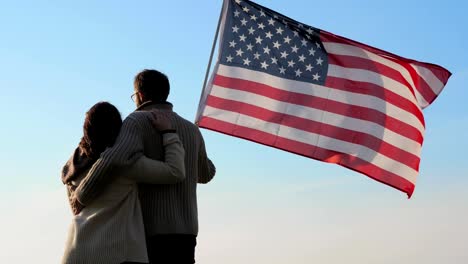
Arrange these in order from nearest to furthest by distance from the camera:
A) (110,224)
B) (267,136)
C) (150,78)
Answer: (110,224)
(150,78)
(267,136)

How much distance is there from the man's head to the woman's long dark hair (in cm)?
41

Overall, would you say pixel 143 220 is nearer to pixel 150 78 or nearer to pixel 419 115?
pixel 150 78

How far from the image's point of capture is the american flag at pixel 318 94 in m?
9.09

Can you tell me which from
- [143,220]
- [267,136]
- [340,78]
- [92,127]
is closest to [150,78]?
[92,127]

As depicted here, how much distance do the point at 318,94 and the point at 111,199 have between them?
4.49m

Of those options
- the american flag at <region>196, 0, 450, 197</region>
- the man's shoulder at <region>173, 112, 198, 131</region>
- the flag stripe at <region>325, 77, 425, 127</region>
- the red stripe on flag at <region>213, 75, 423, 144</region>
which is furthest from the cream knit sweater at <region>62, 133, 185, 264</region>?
the flag stripe at <region>325, 77, 425, 127</region>

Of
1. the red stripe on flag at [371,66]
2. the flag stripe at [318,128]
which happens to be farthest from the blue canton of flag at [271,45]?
the flag stripe at [318,128]

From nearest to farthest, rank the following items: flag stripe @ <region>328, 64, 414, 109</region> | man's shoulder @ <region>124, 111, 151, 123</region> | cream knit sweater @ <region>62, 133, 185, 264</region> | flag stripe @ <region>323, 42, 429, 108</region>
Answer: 1. cream knit sweater @ <region>62, 133, 185, 264</region>
2. man's shoulder @ <region>124, 111, 151, 123</region>
3. flag stripe @ <region>328, 64, 414, 109</region>
4. flag stripe @ <region>323, 42, 429, 108</region>

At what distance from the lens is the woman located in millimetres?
5238

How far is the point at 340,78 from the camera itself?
31.2 ft

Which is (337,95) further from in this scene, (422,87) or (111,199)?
(111,199)

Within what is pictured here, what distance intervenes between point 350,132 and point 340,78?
2.47 feet

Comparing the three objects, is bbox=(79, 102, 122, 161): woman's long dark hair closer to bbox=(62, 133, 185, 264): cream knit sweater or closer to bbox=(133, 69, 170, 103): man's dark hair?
bbox=(62, 133, 185, 264): cream knit sweater

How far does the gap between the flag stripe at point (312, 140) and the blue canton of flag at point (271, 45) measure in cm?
70
